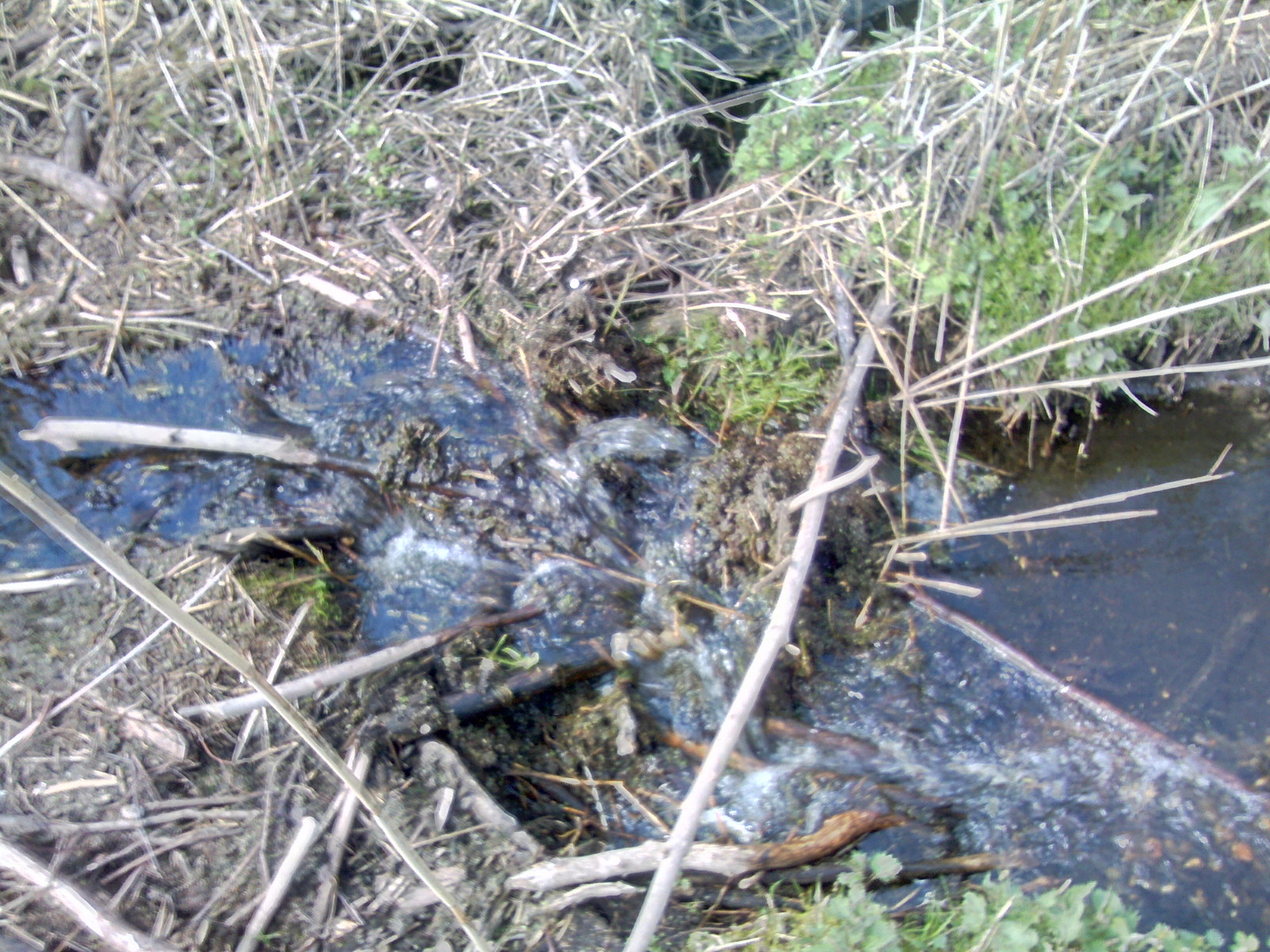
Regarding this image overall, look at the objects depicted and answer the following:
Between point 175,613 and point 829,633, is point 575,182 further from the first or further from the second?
point 175,613

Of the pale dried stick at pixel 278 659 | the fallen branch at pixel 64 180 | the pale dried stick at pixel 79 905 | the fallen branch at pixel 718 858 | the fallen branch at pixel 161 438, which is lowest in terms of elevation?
the pale dried stick at pixel 79 905

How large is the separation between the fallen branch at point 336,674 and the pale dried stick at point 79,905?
0.50 m

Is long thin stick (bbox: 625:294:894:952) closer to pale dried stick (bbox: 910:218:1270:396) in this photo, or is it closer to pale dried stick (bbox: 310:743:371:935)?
pale dried stick (bbox: 910:218:1270:396)

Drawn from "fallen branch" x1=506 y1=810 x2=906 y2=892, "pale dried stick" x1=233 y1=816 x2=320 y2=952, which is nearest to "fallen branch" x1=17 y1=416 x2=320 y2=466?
"pale dried stick" x1=233 y1=816 x2=320 y2=952

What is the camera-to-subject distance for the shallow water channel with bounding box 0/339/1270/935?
2537 millimetres

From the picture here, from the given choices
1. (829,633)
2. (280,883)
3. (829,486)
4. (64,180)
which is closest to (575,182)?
(829,486)

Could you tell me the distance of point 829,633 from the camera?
287cm

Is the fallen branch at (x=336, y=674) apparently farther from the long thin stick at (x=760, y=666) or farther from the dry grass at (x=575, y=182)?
the long thin stick at (x=760, y=666)

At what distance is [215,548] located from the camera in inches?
106

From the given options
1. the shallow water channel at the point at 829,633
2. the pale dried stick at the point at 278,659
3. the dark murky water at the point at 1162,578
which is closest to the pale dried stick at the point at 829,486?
the shallow water channel at the point at 829,633

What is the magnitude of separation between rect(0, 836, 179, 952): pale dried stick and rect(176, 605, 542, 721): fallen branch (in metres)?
0.50

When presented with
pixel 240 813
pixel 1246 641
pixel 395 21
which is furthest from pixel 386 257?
pixel 1246 641

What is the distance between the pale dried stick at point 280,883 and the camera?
2.04m

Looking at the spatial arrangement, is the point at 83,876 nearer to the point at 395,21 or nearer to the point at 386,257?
the point at 386,257
